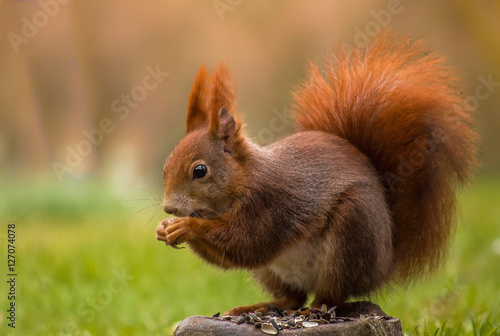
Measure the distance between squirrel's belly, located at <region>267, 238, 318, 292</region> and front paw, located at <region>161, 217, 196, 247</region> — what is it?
9.7 inches

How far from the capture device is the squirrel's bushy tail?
166cm

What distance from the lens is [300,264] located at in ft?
5.00

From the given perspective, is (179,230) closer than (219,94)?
Yes

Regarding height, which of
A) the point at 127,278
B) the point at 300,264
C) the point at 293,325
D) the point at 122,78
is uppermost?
the point at 122,78

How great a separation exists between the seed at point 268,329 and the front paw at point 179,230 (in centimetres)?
26

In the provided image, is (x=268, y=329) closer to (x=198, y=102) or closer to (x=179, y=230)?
(x=179, y=230)

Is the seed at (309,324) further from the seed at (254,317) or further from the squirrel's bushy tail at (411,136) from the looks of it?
the squirrel's bushy tail at (411,136)

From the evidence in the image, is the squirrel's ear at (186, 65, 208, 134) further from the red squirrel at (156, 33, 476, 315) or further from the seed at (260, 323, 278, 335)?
the seed at (260, 323, 278, 335)

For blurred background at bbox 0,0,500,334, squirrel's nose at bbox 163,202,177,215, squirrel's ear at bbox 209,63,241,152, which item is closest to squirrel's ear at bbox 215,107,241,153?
squirrel's ear at bbox 209,63,241,152

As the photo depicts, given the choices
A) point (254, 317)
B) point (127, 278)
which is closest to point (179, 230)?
point (254, 317)

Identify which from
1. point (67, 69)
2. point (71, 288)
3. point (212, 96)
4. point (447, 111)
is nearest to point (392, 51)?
point (447, 111)

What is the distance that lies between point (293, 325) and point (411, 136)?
642 millimetres

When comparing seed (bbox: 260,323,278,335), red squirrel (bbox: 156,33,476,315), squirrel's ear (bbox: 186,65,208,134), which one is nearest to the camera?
seed (bbox: 260,323,278,335)

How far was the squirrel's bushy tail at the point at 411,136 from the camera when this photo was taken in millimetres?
1663
